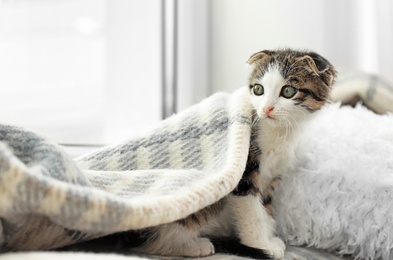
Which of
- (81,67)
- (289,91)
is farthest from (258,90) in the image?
(81,67)

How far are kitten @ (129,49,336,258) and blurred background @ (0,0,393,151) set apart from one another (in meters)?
0.54

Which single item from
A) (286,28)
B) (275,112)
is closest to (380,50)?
(286,28)

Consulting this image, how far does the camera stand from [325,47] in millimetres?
1530

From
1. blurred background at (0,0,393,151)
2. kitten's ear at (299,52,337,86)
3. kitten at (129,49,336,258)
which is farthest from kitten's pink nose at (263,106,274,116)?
blurred background at (0,0,393,151)

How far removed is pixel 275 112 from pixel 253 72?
0.42 ft

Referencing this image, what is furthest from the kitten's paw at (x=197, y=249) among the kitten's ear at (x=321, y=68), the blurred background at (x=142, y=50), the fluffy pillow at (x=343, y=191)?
the blurred background at (x=142, y=50)

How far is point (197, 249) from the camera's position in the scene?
79cm

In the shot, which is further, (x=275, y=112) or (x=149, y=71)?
(x=149, y=71)

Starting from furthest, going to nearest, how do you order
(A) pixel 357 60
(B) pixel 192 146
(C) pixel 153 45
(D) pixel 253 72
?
(C) pixel 153 45 < (A) pixel 357 60 < (D) pixel 253 72 < (B) pixel 192 146

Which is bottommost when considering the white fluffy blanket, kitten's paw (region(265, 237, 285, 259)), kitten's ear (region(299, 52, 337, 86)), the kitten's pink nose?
kitten's paw (region(265, 237, 285, 259))

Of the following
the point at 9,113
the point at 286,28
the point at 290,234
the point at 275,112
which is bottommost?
the point at 290,234

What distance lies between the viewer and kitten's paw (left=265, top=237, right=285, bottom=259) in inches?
34.1

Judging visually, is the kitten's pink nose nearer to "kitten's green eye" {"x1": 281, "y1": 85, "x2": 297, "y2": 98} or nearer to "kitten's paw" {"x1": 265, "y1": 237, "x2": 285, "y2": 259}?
"kitten's green eye" {"x1": 281, "y1": 85, "x2": 297, "y2": 98}

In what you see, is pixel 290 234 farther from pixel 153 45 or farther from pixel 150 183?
pixel 153 45
